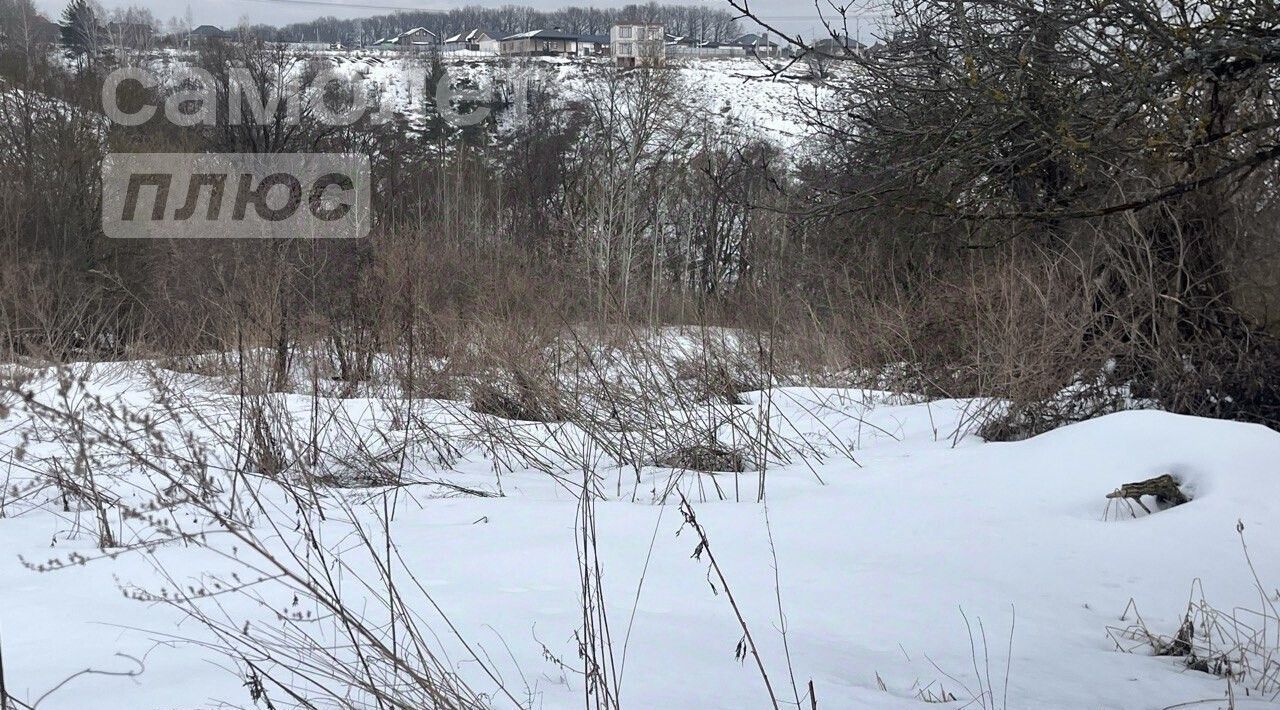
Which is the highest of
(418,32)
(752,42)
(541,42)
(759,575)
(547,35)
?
(547,35)

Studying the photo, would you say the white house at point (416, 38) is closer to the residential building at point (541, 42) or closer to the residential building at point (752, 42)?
the residential building at point (541, 42)

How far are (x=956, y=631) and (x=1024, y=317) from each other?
16.7ft

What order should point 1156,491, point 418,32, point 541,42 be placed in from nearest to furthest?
point 1156,491 < point 541,42 < point 418,32

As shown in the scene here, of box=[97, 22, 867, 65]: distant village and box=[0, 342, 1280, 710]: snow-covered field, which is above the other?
box=[97, 22, 867, 65]: distant village

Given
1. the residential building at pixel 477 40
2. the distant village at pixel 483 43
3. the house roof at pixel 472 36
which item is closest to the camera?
the distant village at pixel 483 43

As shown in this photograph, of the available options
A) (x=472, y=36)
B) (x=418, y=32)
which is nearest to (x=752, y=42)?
(x=418, y=32)

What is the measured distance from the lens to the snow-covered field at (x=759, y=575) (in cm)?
271

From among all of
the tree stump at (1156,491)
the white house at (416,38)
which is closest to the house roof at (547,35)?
the white house at (416,38)

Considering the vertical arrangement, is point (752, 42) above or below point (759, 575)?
above

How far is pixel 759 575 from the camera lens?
12.7ft

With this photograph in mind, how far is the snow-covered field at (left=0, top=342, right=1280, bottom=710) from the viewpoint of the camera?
2713 millimetres

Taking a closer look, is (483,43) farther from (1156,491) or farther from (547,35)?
(1156,491)

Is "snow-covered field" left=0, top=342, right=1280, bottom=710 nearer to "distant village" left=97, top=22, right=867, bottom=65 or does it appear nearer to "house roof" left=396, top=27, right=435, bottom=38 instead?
"distant village" left=97, top=22, right=867, bottom=65

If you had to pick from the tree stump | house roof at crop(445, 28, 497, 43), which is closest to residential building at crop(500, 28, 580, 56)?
house roof at crop(445, 28, 497, 43)
